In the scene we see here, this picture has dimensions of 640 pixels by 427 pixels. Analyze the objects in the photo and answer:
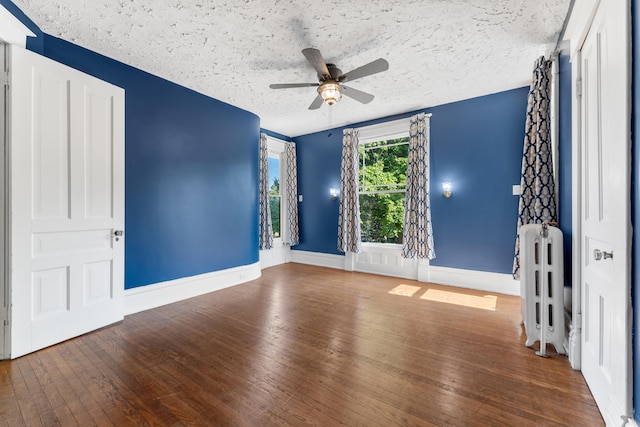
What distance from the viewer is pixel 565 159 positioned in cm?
245

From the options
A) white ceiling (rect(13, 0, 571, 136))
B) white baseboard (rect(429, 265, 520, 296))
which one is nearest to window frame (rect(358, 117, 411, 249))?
white baseboard (rect(429, 265, 520, 296))

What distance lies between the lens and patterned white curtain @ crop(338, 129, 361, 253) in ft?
17.7

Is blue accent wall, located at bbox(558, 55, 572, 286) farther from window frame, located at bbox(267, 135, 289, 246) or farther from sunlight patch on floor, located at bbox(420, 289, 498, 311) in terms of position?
window frame, located at bbox(267, 135, 289, 246)

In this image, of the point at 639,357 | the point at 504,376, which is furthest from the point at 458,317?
the point at 639,357

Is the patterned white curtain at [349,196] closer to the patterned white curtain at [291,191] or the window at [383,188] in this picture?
the window at [383,188]

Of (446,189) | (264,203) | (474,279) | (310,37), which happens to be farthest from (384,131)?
(474,279)

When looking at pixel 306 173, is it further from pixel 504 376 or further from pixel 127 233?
pixel 504 376

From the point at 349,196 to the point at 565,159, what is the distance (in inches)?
133

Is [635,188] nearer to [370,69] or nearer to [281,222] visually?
[370,69]

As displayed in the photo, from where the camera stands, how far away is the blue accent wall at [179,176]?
10.7 ft

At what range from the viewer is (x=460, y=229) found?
4438 mm

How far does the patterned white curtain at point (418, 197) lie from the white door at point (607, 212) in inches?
99.9

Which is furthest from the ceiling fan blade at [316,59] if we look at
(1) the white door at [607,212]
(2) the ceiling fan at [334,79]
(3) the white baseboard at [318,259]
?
(3) the white baseboard at [318,259]

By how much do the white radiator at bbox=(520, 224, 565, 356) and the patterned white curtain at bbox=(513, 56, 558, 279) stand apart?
19.1 inches
